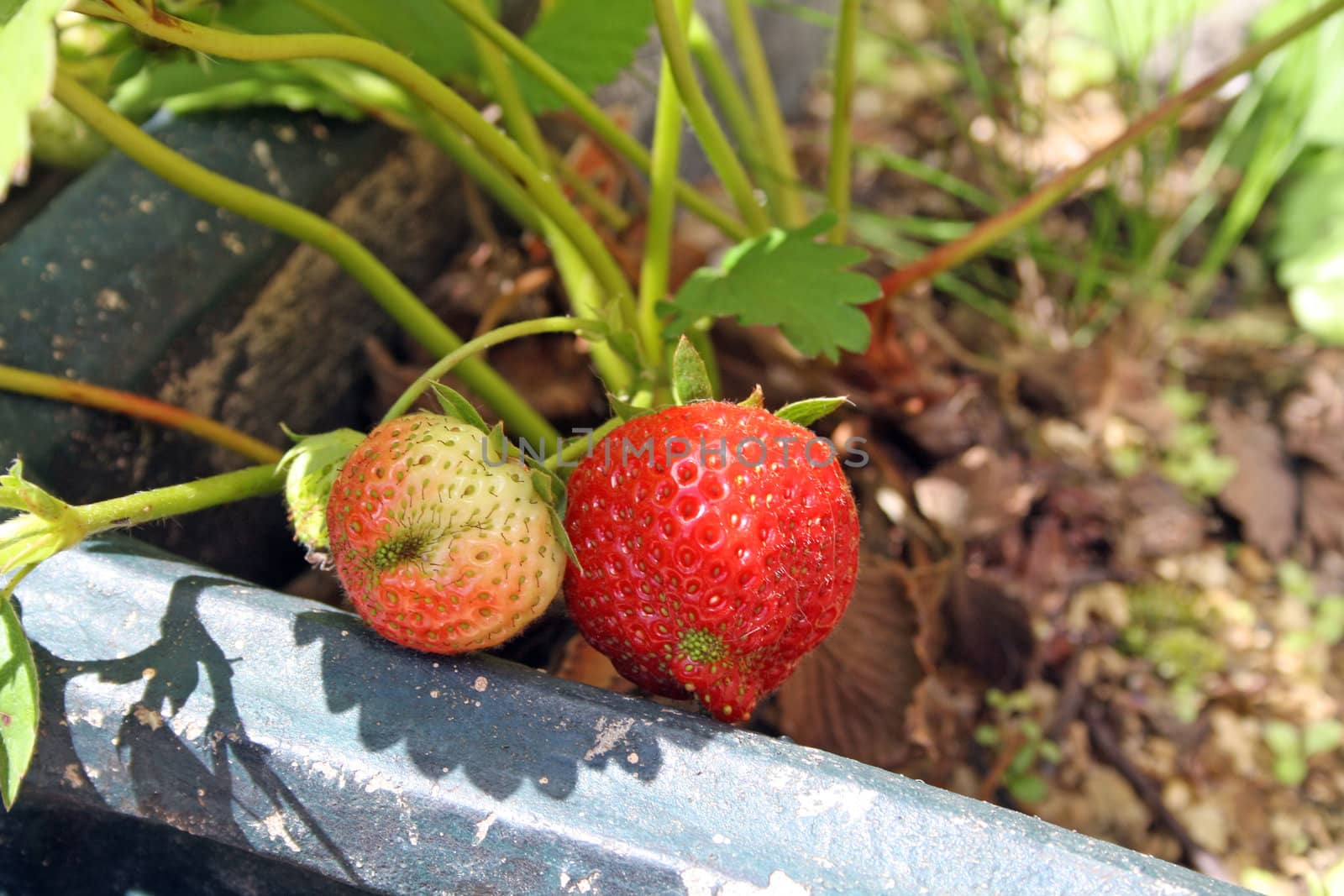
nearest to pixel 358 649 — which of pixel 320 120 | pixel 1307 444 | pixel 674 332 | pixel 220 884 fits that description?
pixel 220 884

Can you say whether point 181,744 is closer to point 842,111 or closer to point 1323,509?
point 842,111

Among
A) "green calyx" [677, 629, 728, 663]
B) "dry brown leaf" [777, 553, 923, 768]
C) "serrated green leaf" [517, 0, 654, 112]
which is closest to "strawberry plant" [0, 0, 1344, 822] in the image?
"green calyx" [677, 629, 728, 663]

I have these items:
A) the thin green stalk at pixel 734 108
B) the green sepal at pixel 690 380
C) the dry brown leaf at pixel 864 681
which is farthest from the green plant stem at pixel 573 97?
the dry brown leaf at pixel 864 681

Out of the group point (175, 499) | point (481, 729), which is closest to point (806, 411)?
point (481, 729)

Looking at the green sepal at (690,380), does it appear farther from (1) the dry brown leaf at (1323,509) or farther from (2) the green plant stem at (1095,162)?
(1) the dry brown leaf at (1323,509)

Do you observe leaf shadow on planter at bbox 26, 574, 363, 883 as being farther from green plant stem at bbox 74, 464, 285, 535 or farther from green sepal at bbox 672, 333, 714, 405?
green sepal at bbox 672, 333, 714, 405
